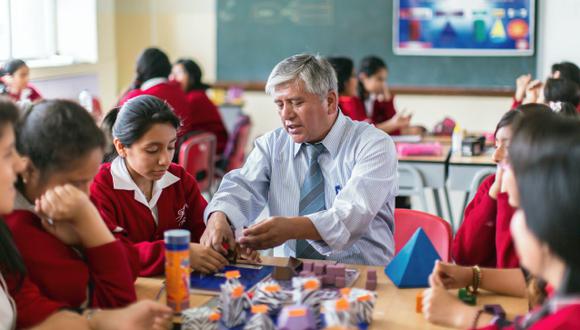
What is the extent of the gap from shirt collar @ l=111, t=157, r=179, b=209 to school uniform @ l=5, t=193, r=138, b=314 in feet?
1.89

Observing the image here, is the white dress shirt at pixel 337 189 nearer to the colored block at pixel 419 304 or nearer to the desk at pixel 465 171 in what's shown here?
the colored block at pixel 419 304

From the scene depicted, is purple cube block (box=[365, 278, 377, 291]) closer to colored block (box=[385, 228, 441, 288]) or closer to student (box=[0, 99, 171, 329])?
colored block (box=[385, 228, 441, 288])

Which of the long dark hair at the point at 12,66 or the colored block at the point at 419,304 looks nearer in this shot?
the colored block at the point at 419,304

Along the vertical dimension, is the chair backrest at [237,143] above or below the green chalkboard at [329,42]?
below

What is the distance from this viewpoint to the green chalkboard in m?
7.57

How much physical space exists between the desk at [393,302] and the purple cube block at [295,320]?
0.24 meters

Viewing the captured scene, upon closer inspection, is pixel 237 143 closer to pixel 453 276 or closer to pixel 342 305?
pixel 453 276

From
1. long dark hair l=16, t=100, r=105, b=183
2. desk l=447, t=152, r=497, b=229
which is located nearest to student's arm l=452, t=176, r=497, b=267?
long dark hair l=16, t=100, r=105, b=183

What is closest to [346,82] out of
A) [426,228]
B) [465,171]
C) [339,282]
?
[465,171]

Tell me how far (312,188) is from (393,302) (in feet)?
2.66

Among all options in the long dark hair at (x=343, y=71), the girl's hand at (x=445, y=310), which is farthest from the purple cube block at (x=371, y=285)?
the long dark hair at (x=343, y=71)

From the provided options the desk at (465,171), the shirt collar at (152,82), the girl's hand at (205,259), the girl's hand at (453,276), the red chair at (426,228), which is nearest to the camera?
the girl's hand at (453,276)

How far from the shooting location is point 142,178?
8.23ft

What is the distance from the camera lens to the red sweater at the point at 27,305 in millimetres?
1695
